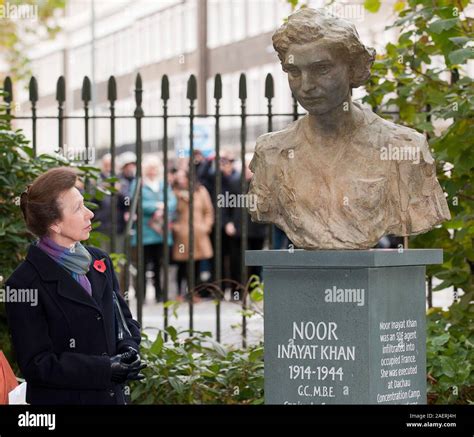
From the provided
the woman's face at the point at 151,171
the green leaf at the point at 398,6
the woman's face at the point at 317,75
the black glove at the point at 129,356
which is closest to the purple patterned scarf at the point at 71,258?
the black glove at the point at 129,356

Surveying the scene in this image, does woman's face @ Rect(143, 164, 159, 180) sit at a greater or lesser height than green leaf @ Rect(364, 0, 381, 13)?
lesser

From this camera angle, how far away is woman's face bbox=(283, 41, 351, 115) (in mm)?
6828

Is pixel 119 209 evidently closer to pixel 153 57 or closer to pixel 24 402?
pixel 24 402

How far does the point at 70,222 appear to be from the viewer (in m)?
6.03

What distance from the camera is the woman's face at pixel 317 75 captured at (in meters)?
6.83

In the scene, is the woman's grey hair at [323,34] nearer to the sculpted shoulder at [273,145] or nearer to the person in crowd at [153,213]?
the sculpted shoulder at [273,145]

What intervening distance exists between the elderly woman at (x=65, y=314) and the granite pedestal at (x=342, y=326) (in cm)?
103

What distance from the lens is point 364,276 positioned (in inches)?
263

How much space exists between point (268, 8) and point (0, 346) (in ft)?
93.2

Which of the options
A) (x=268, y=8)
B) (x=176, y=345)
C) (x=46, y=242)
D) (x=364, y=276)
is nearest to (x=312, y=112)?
(x=364, y=276)

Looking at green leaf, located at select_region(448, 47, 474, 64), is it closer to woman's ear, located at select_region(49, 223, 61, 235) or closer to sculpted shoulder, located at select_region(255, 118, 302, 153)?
sculpted shoulder, located at select_region(255, 118, 302, 153)

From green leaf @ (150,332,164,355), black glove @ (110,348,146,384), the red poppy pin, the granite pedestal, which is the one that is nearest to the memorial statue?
the granite pedestal

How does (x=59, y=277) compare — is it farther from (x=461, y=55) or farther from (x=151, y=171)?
(x=151, y=171)

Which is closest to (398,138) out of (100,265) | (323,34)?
(323,34)
